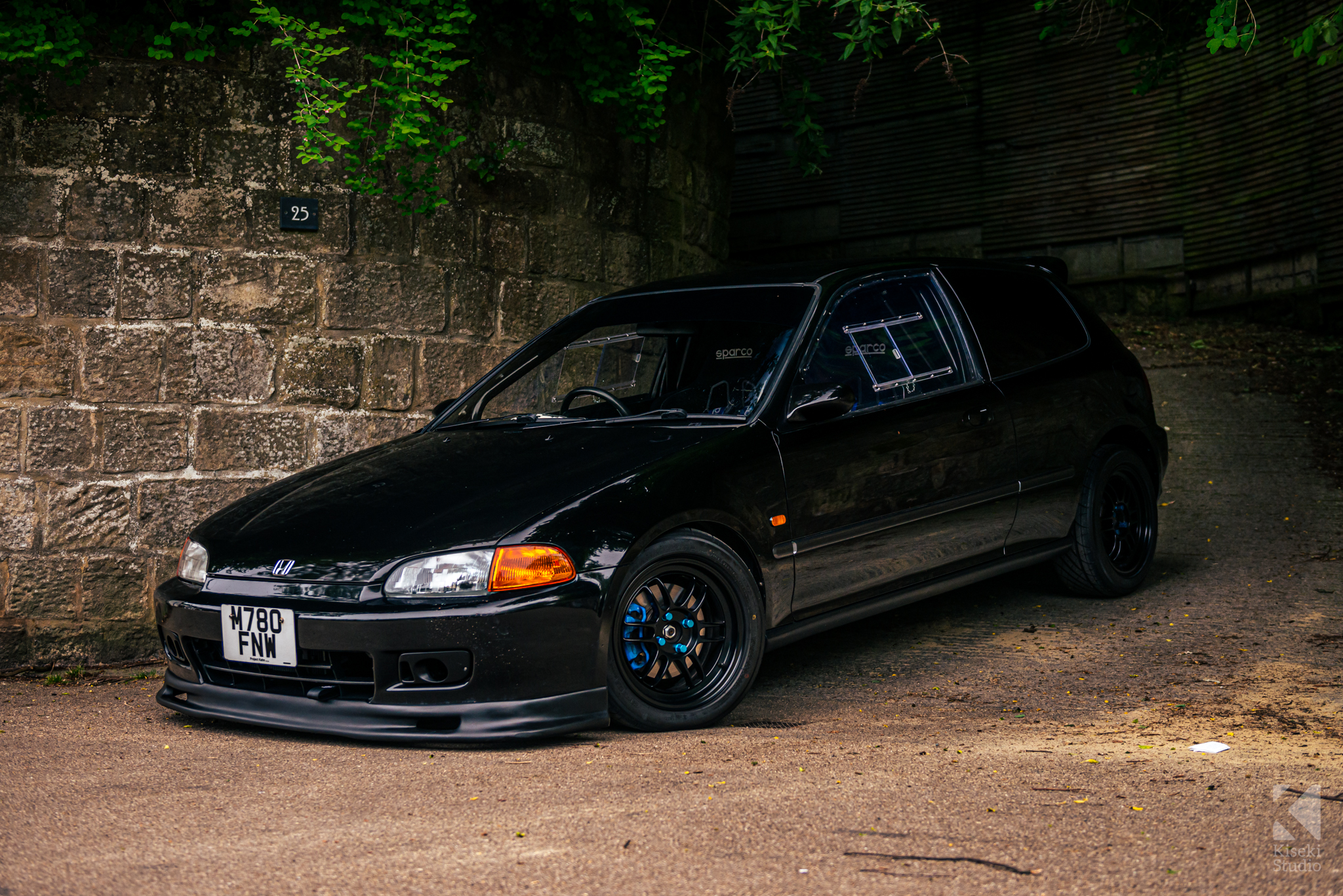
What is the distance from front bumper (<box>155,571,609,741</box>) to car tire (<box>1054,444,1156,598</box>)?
9.62 ft

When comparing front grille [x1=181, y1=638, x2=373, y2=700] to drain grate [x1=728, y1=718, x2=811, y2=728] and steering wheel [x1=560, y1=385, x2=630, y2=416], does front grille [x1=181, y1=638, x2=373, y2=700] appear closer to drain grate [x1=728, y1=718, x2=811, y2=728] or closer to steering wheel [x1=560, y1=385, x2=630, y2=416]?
drain grate [x1=728, y1=718, x2=811, y2=728]

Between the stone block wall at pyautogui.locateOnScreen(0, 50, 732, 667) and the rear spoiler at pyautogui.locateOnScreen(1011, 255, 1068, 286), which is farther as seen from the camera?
the rear spoiler at pyautogui.locateOnScreen(1011, 255, 1068, 286)

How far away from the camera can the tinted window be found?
5.66 m

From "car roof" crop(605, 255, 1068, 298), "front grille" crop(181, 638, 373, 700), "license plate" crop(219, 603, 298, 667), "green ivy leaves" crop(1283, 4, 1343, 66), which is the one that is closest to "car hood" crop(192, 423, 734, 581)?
"license plate" crop(219, 603, 298, 667)

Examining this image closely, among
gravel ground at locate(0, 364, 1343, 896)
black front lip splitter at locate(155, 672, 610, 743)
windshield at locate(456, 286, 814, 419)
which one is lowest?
gravel ground at locate(0, 364, 1343, 896)

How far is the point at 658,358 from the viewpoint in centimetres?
526

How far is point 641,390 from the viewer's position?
5199 millimetres

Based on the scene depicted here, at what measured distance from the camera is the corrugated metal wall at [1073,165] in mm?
15117

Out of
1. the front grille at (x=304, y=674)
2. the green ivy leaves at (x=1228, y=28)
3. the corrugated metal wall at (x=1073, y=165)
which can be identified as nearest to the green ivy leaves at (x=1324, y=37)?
the green ivy leaves at (x=1228, y=28)

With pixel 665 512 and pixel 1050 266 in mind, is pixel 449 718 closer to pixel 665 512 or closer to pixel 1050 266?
pixel 665 512

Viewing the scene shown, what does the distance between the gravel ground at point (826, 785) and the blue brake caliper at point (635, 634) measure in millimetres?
247

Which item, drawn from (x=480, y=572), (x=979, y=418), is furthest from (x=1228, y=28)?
(x=480, y=572)

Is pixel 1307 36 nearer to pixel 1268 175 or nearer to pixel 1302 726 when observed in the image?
pixel 1302 726

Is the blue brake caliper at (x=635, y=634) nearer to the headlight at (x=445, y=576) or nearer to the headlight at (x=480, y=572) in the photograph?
the headlight at (x=480, y=572)
